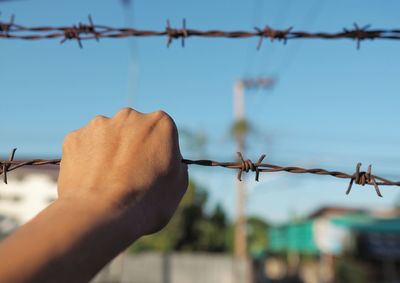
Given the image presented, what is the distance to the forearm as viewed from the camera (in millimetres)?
853

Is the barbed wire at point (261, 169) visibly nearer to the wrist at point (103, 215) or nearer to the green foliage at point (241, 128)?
the wrist at point (103, 215)

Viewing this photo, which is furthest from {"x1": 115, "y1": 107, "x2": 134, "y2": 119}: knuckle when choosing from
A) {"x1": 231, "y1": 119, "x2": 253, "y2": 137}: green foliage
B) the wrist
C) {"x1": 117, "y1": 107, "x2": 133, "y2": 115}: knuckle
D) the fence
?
{"x1": 231, "y1": 119, "x2": 253, "y2": 137}: green foliage

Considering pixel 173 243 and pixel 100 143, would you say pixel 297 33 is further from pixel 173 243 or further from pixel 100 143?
pixel 173 243

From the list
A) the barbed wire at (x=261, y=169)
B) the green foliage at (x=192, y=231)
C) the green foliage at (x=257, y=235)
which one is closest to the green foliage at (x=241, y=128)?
the green foliage at (x=192, y=231)

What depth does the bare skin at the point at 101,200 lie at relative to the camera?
89cm

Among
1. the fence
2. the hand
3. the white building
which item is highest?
the white building

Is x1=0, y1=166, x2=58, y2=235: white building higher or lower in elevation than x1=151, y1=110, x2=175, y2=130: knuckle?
higher

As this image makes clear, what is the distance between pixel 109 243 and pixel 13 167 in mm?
895

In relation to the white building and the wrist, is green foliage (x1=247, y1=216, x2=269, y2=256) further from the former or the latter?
the wrist

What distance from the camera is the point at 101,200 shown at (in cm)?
107

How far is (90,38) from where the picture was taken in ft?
8.31

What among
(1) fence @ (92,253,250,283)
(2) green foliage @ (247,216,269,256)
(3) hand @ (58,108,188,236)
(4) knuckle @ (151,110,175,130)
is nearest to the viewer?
(3) hand @ (58,108,188,236)

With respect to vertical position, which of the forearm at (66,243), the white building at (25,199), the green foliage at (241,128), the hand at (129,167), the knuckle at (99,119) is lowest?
the forearm at (66,243)

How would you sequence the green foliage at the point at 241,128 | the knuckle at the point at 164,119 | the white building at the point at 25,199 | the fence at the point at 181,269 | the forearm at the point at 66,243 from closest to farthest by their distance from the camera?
1. the forearm at the point at 66,243
2. the knuckle at the point at 164,119
3. the white building at the point at 25,199
4. the fence at the point at 181,269
5. the green foliage at the point at 241,128
